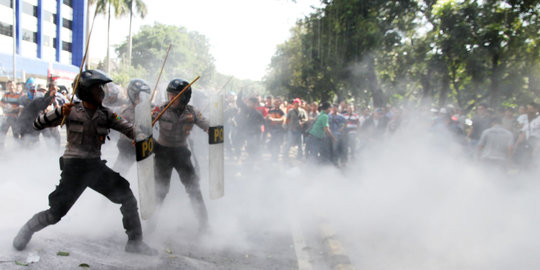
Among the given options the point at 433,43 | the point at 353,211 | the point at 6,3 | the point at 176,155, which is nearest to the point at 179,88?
the point at 176,155

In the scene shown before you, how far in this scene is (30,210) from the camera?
512 centimetres

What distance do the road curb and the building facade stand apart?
28.7 meters

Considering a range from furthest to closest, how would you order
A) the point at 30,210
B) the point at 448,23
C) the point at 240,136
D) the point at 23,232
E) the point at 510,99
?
the point at 510,99 → the point at 448,23 → the point at 240,136 → the point at 30,210 → the point at 23,232

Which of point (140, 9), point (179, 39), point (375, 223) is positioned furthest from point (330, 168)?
point (179, 39)

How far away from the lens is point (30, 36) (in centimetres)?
4000

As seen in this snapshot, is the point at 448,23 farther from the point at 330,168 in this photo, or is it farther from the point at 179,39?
the point at 179,39

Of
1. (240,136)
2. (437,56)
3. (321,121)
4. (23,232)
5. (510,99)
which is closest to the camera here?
(23,232)

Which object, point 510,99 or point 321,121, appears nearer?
point 321,121

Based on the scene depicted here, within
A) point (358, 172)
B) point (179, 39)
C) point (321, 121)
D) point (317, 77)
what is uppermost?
point (179, 39)

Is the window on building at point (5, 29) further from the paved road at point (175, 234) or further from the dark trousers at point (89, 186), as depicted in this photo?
the dark trousers at point (89, 186)

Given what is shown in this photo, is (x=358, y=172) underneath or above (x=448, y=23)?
underneath

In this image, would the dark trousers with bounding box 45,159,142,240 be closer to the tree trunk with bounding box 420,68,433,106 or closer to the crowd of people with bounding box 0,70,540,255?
the crowd of people with bounding box 0,70,540,255

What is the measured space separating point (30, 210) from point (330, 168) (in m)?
6.06

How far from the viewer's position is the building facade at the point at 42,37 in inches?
1319
